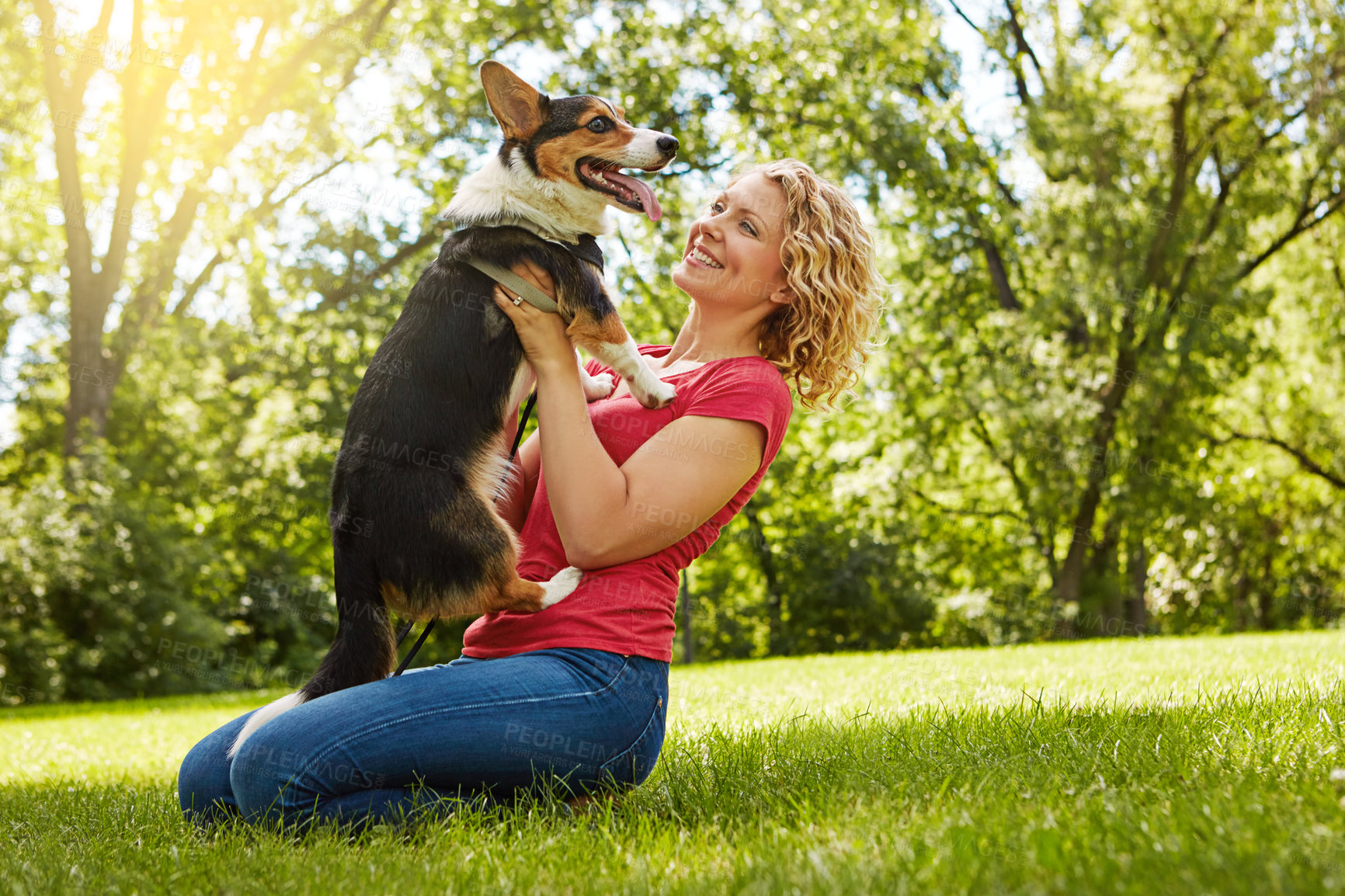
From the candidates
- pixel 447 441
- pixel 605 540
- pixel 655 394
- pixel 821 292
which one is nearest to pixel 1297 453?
pixel 821 292

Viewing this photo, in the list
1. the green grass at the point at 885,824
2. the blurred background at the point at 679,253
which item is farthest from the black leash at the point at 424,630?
the blurred background at the point at 679,253

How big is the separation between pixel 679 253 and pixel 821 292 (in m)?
10.3

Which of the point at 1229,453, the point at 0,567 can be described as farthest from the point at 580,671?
the point at 1229,453

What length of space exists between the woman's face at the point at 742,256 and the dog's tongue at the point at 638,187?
0.19 meters

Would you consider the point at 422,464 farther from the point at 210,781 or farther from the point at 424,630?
the point at 210,781

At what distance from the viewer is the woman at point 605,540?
2137 millimetres

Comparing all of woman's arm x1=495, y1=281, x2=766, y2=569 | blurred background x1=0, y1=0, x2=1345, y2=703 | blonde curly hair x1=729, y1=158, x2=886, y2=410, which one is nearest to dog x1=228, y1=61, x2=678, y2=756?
woman's arm x1=495, y1=281, x2=766, y2=569

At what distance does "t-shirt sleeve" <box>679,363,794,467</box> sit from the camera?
7.81 feet

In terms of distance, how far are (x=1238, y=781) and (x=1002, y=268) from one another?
49.6 feet

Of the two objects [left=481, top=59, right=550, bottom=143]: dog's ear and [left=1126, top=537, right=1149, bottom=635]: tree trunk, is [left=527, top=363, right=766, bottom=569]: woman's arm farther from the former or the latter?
[left=1126, top=537, right=1149, bottom=635]: tree trunk

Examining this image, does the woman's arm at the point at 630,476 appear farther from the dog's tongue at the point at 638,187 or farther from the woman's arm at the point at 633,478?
the dog's tongue at the point at 638,187

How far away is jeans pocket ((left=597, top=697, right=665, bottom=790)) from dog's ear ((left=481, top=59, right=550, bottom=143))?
1.78 m

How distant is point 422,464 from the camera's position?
2.38m

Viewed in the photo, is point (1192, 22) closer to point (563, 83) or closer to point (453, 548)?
point (563, 83)
